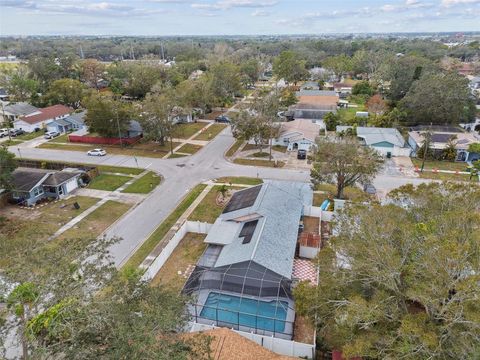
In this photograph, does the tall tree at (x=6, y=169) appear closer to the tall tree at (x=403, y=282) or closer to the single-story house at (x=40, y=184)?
the single-story house at (x=40, y=184)

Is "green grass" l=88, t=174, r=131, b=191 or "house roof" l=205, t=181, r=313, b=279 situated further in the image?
"green grass" l=88, t=174, r=131, b=191

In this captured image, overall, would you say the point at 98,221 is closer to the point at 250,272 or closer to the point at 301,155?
the point at 250,272

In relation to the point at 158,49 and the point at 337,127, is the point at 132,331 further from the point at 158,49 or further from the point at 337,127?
the point at 158,49

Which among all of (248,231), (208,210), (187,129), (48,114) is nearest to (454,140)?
(208,210)

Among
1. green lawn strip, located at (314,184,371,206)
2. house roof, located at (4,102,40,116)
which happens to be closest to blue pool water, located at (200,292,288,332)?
green lawn strip, located at (314,184,371,206)

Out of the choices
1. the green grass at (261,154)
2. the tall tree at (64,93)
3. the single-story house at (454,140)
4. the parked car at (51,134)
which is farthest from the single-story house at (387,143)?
the tall tree at (64,93)

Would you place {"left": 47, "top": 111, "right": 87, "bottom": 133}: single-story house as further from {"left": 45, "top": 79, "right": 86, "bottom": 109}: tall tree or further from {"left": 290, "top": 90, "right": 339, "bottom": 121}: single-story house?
{"left": 290, "top": 90, "right": 339, "bottom": 121}: single-story house

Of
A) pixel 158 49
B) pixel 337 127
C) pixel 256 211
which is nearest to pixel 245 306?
pixel 256 211

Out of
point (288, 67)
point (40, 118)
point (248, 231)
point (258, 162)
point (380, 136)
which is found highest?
point (288, 67)
